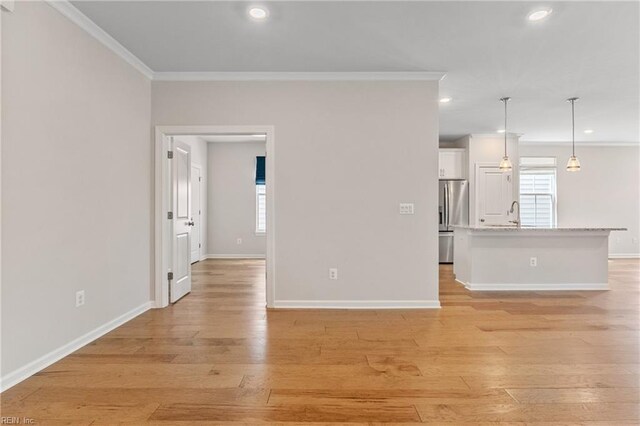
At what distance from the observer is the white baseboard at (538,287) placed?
15.8ft

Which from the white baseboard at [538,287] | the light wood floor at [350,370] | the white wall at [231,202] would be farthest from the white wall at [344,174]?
the white wall at [231,202]

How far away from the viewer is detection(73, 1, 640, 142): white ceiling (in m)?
2.67

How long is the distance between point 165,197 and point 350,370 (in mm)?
2776

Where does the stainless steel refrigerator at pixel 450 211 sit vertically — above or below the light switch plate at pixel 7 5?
below

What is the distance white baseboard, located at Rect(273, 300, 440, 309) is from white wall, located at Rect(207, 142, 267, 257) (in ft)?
14.2

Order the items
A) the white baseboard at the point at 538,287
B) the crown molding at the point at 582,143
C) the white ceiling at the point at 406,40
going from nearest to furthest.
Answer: the white ceiling at the point at 406,40, the white baseboard at the point at 538,287, the crown molding at the point at 582,143

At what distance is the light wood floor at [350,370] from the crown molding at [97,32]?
256cm

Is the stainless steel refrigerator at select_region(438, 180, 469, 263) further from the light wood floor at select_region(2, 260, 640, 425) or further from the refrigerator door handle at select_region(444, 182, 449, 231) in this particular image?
the light wood floor at select_region(2, 260, 640, 425)

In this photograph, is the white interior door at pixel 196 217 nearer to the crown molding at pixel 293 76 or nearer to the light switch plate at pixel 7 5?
the crown molding at pixel 293 76

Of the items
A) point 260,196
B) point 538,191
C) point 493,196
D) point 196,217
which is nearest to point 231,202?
point 260,196

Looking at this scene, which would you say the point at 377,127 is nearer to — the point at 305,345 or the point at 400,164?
the point at 400,164

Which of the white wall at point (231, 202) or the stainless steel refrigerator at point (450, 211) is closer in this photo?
the stainless steel refrigerator at point (450, 211)

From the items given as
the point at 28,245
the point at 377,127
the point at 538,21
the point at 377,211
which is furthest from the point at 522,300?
the point at 28,245

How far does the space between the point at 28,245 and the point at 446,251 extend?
6.81 m
